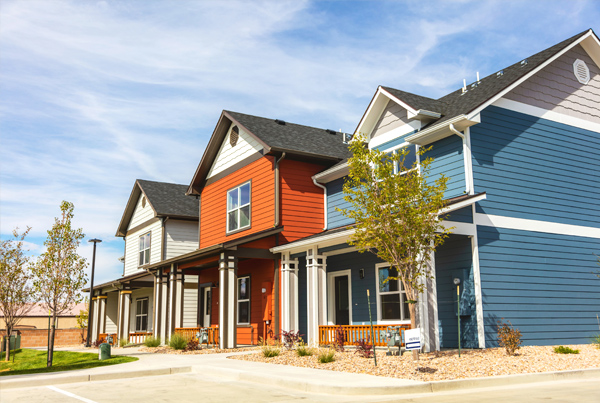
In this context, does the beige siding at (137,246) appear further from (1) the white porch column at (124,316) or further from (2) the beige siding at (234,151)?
(2) the beige siding at (234,151)

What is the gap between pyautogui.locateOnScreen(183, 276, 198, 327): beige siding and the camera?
86.2ft

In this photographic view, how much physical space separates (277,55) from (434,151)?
6.40 metres

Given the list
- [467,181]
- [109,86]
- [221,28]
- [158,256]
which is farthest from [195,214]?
[467,181]

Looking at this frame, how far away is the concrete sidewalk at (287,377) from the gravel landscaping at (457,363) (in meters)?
0.37

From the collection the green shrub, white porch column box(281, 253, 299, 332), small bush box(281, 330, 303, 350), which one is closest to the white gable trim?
white porch column box(281, 253, 299, 332)

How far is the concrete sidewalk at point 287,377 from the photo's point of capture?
889 cm

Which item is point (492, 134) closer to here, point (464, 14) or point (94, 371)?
point (464, 14)

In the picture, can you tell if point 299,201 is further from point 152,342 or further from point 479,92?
point 152,342

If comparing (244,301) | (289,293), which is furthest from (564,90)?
(244,301)

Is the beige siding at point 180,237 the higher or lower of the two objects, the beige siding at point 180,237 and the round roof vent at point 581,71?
the lower

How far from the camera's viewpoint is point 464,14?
14516 mm

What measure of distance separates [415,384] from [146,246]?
23.2 meters

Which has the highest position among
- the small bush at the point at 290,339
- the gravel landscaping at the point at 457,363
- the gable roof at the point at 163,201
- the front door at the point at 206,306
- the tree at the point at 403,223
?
the gable roof at the point at 163,201

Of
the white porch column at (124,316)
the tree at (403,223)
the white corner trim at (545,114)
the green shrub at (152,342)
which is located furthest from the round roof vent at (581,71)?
the white porch column at (124,316)
